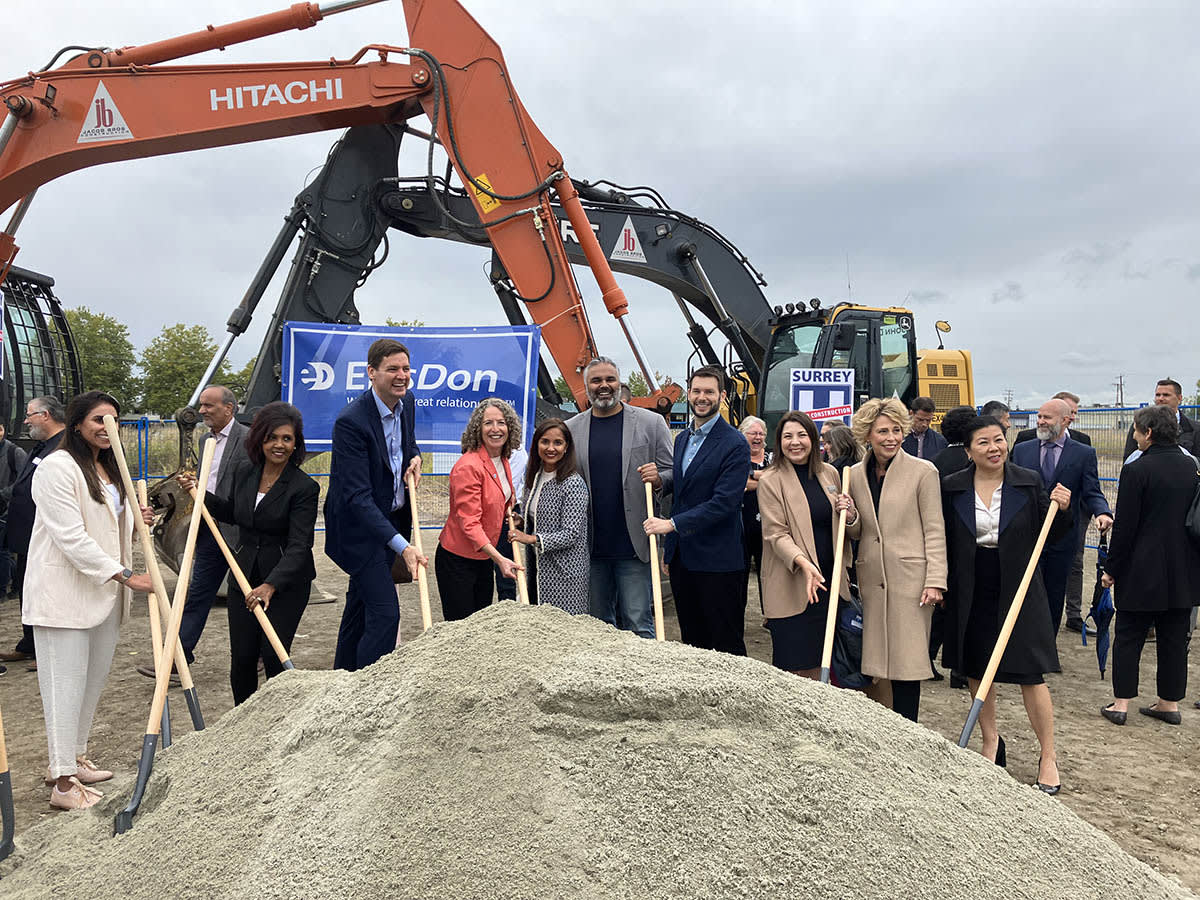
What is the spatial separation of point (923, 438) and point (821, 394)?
71.2 inches

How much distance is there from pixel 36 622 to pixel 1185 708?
6171mm

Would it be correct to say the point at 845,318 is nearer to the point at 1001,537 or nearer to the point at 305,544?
the point at 1001,537

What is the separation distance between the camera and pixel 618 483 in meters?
4.37

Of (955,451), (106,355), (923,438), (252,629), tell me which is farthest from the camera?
(106,355)

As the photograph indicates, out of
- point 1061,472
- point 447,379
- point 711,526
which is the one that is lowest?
point 711,526

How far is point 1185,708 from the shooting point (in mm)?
5039

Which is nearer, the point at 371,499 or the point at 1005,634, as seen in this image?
the point at 1005,634

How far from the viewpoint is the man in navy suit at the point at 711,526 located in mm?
4129

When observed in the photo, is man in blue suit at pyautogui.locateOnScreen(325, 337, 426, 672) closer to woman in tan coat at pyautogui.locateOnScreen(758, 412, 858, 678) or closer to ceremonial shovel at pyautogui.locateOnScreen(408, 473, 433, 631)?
ceremonial shovel at pyautogui.locateOnScreen(408, 473, 433, 631)

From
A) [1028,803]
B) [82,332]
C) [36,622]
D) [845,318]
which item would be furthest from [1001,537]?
[82,332]

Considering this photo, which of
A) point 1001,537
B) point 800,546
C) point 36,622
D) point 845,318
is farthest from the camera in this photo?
point 845,318

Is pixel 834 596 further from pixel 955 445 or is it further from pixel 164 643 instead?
pixel 164 643

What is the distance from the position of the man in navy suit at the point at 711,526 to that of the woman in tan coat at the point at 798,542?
0.20 meters

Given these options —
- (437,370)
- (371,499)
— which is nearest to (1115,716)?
(371,499)
